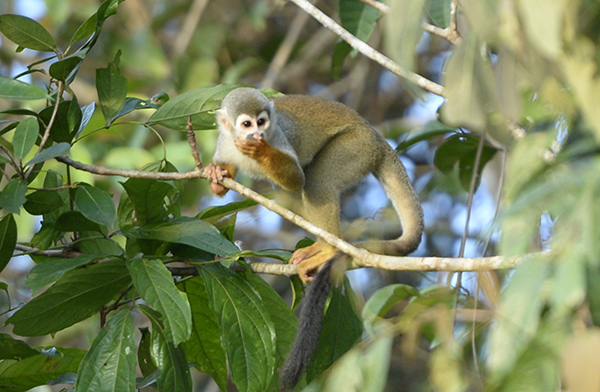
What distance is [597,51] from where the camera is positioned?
0.85 meters

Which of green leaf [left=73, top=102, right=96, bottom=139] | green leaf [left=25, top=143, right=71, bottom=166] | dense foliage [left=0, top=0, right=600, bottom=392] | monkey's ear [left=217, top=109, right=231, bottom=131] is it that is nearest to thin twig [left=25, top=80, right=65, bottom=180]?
dense foliage [left=0, top=0, right=600, bottom=392]

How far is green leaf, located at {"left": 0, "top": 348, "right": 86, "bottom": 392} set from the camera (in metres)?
1.91

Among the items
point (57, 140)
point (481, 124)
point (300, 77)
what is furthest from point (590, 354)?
point (300, 77)

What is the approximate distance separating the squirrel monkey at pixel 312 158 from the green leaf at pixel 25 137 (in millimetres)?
725

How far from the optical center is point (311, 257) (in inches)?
100

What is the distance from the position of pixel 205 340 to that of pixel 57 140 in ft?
2.66

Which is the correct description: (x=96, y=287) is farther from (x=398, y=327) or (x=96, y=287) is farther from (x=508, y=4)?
(x=508, y=4)

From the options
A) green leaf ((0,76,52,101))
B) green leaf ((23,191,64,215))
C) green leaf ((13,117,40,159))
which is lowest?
green leaf ((23,191,64,215))

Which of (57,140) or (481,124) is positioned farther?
(57,140)

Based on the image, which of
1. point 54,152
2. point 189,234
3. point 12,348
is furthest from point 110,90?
point 12,348

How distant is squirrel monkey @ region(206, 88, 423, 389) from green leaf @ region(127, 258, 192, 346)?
700 millimetres

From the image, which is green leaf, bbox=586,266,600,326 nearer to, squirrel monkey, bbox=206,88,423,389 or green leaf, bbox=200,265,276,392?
green leaf, bbox=200,265,276,392

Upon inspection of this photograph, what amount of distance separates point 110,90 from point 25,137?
41cm

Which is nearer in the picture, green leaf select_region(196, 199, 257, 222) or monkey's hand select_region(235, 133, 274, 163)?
green leaf select_region(196, 199, 257, 222)
